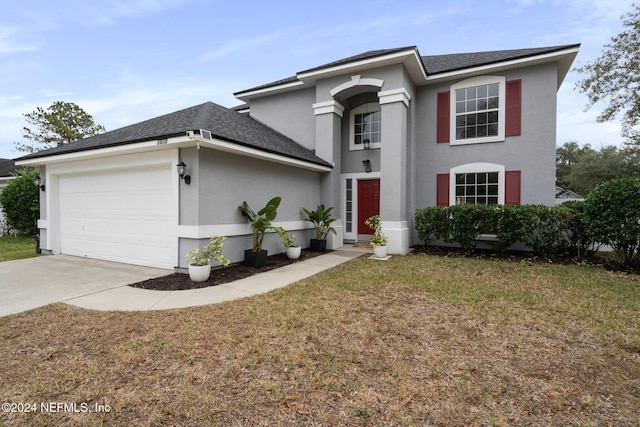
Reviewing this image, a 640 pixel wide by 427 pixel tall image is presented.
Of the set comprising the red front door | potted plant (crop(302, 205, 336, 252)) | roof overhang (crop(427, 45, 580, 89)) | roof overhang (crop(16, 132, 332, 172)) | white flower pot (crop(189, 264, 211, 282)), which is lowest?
white flower pot (crop(189, 264, 211, 282))

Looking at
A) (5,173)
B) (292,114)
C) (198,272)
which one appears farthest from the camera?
(5,173)

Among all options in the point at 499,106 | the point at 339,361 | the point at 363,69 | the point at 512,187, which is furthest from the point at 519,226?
the point at 339,361

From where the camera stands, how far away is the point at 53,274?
621 cm

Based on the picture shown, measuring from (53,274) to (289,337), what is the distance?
5.98 meters

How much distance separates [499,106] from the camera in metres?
9.24

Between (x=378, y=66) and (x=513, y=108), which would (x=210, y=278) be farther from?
(x=513, y=108)

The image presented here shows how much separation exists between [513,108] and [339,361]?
9.63 m

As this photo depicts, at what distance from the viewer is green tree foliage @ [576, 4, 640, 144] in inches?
527

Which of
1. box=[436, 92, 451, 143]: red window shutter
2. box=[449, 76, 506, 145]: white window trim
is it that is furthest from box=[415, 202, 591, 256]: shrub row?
box=[436, 92, 451, 143]: red window shutter

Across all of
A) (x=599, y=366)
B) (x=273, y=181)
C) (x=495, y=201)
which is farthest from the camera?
(x=495, y=201)

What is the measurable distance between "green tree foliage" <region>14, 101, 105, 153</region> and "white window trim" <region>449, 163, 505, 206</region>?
25.2m

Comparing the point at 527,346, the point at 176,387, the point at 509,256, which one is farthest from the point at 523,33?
the point at 176,387

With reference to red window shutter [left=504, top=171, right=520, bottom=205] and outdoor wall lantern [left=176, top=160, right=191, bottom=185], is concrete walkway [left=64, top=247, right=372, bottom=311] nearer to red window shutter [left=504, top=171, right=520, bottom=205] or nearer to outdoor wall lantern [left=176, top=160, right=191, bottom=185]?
outdoor wall lantern [left=176, top=160, right=191, bottom=185]

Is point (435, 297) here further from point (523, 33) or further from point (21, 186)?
point (21, 186)
